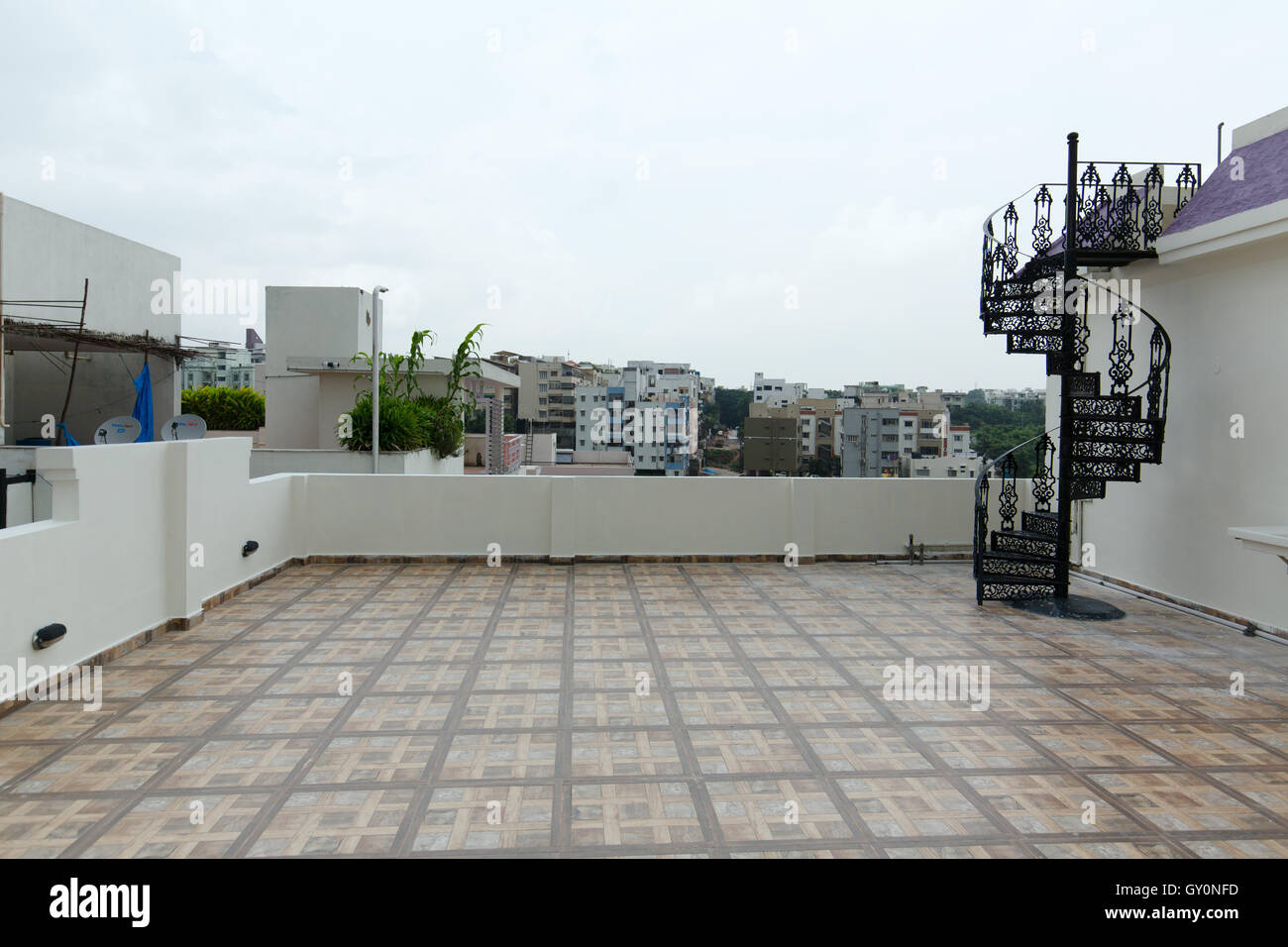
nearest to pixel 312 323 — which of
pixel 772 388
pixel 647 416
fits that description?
pixel 647 416

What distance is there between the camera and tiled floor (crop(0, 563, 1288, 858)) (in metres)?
2.68

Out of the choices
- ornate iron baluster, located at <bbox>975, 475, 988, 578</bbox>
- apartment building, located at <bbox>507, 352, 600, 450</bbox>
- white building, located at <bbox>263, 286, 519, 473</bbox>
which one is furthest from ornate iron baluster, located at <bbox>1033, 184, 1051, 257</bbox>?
apartment building, located at <bbox>507, 352, 600, 450</bbox>

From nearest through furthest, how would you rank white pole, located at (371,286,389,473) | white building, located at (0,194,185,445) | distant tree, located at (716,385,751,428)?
white pole, located at (371,286,389,473) < white building, located at (0,194,185,445) < distant tree, located at (716,385,751,428)

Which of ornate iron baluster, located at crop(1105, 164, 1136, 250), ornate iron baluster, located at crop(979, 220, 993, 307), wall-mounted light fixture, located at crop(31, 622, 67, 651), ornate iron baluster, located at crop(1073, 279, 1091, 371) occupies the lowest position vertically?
wall-mounted light fixture, located at crop(31, 622, 67, 651)

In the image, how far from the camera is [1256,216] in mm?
5379

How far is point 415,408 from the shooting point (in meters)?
11.8

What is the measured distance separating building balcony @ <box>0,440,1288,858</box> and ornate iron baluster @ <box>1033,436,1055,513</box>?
866 mm

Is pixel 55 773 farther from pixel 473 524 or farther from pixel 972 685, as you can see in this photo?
pixel 473 524

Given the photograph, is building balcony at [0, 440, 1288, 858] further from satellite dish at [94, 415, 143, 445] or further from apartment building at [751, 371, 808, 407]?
apartment building at [751, 371, 808, 407]

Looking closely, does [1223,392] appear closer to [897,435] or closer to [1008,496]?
[1008,496]

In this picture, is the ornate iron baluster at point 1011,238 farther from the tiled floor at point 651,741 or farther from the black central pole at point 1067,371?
the tiled floor at point 651,741

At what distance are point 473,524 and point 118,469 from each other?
3631mm

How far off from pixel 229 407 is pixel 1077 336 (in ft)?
65.3
